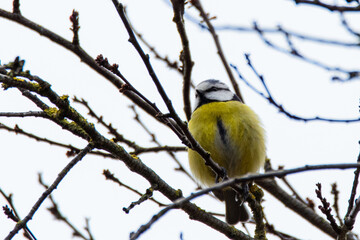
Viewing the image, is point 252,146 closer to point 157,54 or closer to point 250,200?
point 250,200

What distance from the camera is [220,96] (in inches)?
173

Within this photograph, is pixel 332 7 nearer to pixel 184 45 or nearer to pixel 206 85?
pixel 184 45

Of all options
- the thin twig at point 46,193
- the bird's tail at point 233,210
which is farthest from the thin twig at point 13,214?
the bird's tail at point 233,210

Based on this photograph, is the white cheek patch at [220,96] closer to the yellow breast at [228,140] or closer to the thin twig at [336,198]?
the yellow breast at [228,140]

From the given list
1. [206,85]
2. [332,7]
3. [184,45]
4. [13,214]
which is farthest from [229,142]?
[13,214]

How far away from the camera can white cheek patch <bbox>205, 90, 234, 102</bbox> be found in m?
4.31

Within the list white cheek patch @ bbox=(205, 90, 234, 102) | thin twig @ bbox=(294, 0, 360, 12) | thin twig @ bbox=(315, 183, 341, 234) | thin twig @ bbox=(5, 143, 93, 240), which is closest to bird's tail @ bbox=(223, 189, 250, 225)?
white cheek patch @ bbox=(205, 90, 234, 102)

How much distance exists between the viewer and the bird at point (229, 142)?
143 inches

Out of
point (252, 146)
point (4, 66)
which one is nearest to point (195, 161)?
point (252, 146)

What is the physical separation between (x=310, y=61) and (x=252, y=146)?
89 centimetres

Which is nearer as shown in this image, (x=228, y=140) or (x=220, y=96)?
(x=228, y=140)

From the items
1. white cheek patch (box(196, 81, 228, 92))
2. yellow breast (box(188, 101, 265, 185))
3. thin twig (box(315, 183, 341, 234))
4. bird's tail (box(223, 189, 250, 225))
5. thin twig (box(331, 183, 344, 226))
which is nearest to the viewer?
thin twig (box(315, 183, 341, 234))

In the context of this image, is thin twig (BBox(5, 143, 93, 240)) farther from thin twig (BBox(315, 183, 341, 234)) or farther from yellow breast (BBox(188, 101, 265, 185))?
yellow breast (BBox(188, 101, 265, 185))

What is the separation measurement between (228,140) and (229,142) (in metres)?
0.02
